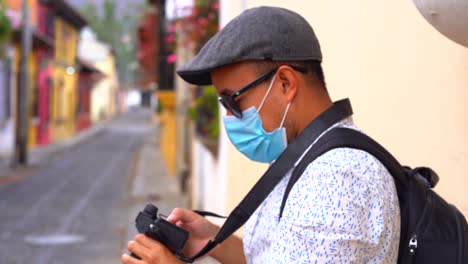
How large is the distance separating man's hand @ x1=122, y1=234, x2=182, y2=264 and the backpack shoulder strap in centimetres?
32

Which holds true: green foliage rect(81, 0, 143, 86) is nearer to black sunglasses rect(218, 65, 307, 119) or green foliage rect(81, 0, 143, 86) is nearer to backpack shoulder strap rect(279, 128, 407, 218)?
black sunglasses rect(218, 65, 307, 119)

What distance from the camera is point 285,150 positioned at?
172cm

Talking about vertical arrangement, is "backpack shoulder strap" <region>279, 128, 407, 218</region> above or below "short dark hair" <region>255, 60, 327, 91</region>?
below

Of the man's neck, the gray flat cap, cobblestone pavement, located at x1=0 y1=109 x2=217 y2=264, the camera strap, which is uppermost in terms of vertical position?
the gray flat cap

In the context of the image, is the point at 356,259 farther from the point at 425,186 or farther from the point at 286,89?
the point at 286,89

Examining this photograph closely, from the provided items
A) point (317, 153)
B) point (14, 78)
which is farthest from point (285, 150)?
point (14, 78)

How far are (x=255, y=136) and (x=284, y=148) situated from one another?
76 millimetres

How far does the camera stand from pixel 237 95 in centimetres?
179

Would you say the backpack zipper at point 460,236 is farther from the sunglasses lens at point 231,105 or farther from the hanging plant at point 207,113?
the hanging plant at point 207,113

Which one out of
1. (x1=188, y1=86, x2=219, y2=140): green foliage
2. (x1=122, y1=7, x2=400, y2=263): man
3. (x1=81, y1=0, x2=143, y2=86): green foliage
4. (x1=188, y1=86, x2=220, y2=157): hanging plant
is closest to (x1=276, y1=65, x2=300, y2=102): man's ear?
(x1=122, y1=7, x2=400, y2=263): man

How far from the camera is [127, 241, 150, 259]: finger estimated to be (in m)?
1.78

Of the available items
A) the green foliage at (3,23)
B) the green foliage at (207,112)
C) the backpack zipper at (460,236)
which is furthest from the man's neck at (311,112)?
the green foliage at (3,23)

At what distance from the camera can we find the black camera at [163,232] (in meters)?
1.81

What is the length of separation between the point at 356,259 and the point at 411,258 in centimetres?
14
